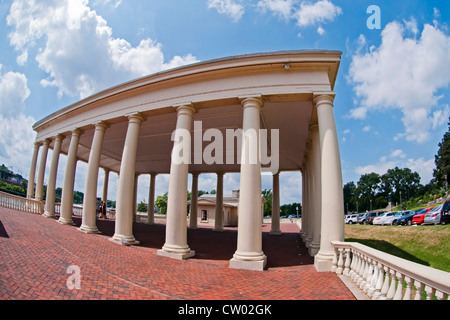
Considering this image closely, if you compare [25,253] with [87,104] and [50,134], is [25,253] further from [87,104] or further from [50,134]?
[50,134]

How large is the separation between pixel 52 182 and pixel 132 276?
16.0 metres

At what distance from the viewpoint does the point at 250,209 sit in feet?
31.2

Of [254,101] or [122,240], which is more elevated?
[254,101]

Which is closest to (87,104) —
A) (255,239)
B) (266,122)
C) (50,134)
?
(50,134)

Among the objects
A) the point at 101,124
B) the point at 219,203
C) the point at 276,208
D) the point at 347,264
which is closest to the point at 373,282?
the point at 347,264

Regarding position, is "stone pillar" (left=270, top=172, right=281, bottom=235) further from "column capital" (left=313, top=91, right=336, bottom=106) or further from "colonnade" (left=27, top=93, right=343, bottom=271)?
"column capital" (left=313, top=91, right=336, bottom=106)

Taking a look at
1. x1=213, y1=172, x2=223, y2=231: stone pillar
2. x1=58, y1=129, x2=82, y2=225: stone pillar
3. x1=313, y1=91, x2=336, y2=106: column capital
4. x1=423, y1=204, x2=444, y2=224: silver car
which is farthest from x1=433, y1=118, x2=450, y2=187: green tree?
x1=58, y1=129, x2=82, y2=225: stone pillar

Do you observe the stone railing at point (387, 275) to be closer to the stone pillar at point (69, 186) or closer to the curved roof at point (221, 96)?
the curved roof at point (221, 96)

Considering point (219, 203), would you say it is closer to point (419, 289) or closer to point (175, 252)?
point (175, 252)

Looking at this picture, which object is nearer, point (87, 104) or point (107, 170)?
point (87, 104)

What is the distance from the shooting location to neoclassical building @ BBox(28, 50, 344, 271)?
9.45 metres

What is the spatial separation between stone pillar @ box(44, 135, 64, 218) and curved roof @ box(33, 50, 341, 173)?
1.06 m

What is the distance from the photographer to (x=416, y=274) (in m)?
3.62
